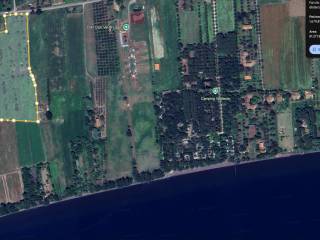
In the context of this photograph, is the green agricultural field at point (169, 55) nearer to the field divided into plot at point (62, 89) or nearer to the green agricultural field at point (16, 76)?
the field divided into plot at point (62, 89)

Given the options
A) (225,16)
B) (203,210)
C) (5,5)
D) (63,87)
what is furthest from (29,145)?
(225,16)

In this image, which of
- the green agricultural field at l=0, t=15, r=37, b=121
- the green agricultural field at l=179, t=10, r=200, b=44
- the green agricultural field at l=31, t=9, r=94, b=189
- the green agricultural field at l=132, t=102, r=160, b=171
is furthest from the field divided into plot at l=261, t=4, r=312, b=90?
the green agricultural field at l=0, t=15, r=37, b=121

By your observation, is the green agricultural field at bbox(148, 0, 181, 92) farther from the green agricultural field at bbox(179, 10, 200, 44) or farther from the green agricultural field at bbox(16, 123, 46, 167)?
the green agricultural field at bbox(16, 123, 46, 167)

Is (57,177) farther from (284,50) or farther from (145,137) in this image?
(284,50)

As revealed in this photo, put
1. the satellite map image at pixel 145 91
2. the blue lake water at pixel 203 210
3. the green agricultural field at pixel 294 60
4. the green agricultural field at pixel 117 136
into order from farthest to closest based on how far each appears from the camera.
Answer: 1. the green agricultural field at pixel 117 136
2. the blue lake water at pixel 203 210
3. the satellite map image at pixel 145 91
4. the green agricultural field at pixel 294 60

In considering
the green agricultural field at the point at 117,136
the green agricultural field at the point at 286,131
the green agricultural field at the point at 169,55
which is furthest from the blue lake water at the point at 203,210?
the green agricultural field at the point at 169,55

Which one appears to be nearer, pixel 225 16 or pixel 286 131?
pixel 286 131

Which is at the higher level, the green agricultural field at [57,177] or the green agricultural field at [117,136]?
the green agricultural field at [117,136]

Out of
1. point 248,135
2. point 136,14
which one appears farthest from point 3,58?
point 248,135

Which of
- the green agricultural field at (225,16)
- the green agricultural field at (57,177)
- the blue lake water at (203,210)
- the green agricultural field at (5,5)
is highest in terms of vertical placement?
the green agricultural field at (5,5)
